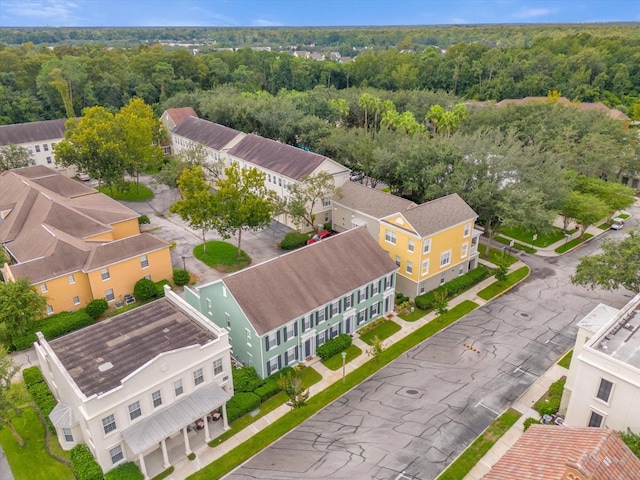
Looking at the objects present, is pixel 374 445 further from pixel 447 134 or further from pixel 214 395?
pixel 447 134

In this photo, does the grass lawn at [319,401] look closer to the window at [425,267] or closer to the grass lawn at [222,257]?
the window at [425,267]

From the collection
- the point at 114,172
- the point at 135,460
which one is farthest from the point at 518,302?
the point at 114,172

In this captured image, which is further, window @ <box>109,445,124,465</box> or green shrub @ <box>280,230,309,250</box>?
green shrub @ <box>280,230,309,250</box>

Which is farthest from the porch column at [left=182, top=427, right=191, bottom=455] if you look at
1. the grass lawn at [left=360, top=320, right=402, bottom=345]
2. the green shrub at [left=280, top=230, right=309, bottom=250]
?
the green shrub at [left=280, top=230, right=309, bottom=250]

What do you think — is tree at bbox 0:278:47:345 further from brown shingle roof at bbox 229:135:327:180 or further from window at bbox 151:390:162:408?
brown shingle roof at bbox 229:135:327:180

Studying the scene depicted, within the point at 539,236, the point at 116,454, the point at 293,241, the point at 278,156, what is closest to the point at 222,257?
the point at 293,241
